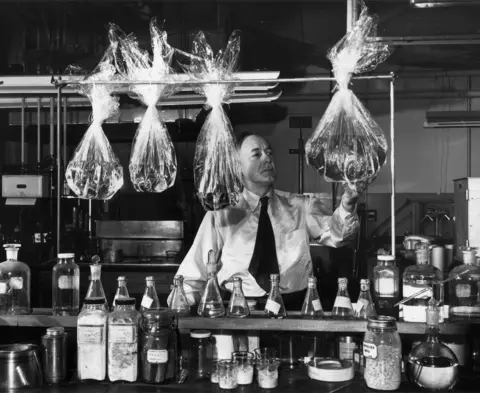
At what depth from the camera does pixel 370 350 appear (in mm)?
1562

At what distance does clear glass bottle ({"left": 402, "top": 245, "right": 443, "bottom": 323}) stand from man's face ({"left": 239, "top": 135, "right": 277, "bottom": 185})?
1.02 meters

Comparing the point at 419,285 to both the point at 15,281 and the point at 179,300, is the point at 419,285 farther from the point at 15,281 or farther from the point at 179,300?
the point at 15,281

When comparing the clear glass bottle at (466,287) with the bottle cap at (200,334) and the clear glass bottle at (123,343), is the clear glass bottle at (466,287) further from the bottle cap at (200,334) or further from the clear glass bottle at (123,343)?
the clear glass bottle at (123,343)

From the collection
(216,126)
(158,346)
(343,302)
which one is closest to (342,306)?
(343,302)

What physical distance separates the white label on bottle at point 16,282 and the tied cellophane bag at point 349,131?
1006 millimetres

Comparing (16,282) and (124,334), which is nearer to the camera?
(124,334)

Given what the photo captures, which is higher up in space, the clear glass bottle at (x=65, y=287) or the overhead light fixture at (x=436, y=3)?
the overhead light fixture at (x=436, y=3)

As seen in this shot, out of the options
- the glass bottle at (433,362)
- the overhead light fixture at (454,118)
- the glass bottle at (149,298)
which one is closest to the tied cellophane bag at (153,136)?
the glass bottle at (149,298)

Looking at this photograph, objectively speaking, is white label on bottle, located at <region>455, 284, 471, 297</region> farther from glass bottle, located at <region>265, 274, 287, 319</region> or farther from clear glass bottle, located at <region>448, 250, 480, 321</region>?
glass bottle, located at <region>265, 274, 287, 319</region>

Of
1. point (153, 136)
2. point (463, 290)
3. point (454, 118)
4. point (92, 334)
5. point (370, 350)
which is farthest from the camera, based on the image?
point (454, 118)

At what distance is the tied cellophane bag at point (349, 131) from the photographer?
170cm

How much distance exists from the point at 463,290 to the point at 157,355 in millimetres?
933

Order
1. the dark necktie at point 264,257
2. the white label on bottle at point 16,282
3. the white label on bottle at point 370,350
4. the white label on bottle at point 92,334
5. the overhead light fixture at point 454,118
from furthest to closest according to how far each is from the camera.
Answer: the overhead light fixture at point 454,118 < the dark necktie at point 264,257 < the white label on bottle at point 16,282 < the white label on bottle at point 92,334 < the white label on bottle at point 370,350

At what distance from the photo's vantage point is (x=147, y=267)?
188 inches
